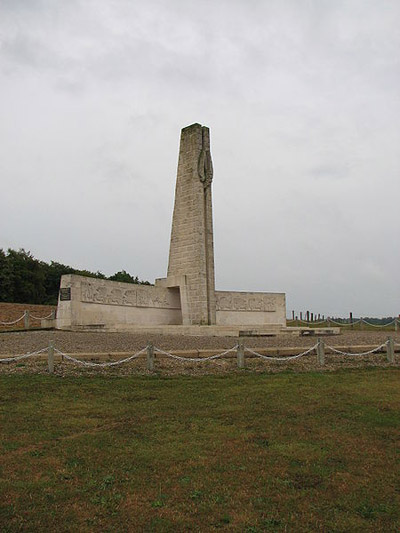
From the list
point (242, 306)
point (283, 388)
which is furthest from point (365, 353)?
point (242, 306)

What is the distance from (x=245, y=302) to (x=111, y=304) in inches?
320

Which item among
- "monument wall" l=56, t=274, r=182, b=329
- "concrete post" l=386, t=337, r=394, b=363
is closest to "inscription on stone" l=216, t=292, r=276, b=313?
"monument wall" l=56, t=274, r=182, b=329

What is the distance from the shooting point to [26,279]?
1443 inches

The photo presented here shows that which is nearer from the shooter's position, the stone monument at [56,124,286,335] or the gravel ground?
the gravel ground

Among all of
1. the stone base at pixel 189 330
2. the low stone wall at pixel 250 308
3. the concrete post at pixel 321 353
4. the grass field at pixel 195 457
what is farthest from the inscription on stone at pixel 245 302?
the grass field at pixel 195 457

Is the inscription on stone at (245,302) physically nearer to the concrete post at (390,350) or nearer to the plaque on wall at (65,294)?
the plaque on wall at (65,294)

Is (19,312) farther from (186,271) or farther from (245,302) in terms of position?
(245,302)

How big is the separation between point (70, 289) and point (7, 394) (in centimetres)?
1085

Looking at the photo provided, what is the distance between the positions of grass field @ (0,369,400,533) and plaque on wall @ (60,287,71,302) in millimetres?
9680

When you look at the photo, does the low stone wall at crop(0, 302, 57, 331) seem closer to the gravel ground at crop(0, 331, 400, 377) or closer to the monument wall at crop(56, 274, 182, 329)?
the monument wall at crop(56, 274, 182, 329)

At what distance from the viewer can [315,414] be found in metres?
6.93

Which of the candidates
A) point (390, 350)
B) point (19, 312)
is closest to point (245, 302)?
point (19, 312)

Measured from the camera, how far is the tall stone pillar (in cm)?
2111

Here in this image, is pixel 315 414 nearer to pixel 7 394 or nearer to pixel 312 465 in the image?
pixel 312 465
